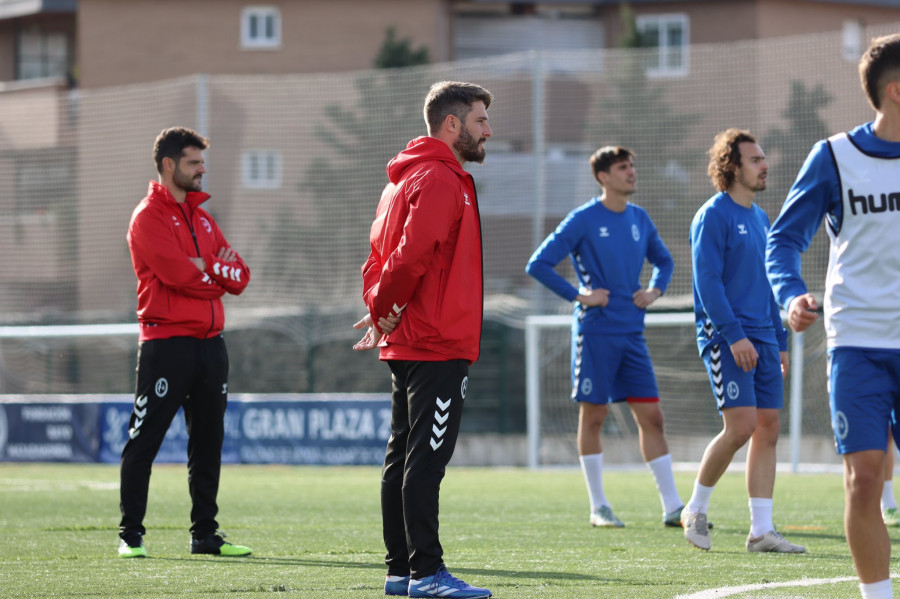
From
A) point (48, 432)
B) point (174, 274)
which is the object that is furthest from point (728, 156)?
point (48, 432)

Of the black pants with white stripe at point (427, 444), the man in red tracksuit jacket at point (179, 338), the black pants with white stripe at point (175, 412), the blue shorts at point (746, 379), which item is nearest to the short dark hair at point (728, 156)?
the blue shorts at point (746, 379)

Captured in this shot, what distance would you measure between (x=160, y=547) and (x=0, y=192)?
62.7 ft

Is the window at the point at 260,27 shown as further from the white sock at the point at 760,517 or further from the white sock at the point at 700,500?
the white sock at the point at 760,517

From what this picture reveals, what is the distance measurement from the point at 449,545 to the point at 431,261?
2662 millimetres

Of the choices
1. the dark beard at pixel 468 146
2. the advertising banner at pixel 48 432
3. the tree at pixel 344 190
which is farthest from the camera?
the tree at pixel 344 190

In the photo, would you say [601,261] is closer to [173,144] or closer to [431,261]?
[173,144]

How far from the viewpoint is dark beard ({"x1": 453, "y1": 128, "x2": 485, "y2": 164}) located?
535 centimetres

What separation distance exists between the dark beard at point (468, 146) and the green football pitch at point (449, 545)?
179 centimetres

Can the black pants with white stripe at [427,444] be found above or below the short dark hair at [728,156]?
below

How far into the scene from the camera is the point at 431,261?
523 cm

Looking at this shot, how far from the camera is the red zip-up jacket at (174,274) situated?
6.90m

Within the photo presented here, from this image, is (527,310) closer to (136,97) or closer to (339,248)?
(339,248)

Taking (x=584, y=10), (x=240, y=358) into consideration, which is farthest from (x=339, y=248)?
(x=584, y=10)

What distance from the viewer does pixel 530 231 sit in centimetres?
2039
